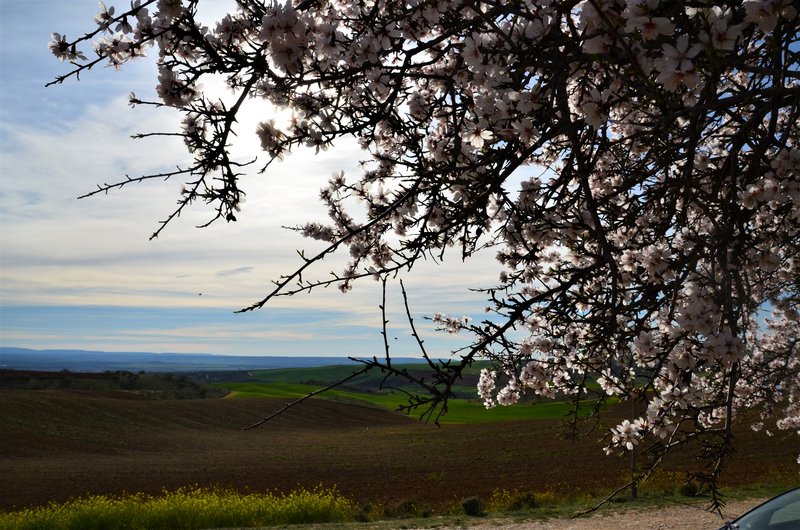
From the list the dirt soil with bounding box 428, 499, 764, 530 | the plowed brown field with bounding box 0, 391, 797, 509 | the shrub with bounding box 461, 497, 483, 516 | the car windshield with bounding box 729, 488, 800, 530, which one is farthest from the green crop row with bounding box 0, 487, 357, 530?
the car windshield with bounding box 729, 488, 800, 530

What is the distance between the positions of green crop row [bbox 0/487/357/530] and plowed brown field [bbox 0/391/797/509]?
14.3 feet

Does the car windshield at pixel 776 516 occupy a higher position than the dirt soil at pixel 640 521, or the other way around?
the car windshield at pixel 776 516

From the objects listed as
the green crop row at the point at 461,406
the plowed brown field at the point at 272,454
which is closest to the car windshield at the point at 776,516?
the plowed brown field at the point at 272,454

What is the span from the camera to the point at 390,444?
4012 centimetres

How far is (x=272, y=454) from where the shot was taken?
114ft

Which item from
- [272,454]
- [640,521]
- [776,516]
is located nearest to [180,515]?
[640,521]

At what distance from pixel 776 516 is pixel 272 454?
32803mm

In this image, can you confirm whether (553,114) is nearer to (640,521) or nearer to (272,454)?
(640,521)

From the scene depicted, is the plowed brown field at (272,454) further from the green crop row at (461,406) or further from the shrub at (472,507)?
the green crop row at (461,406)

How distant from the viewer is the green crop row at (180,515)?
42.4 ft

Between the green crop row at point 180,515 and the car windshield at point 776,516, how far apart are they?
11060 millimetres

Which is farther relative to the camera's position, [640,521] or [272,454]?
[272,454]

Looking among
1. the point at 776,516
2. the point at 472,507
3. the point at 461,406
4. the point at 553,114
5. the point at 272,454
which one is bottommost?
the point at 461,406

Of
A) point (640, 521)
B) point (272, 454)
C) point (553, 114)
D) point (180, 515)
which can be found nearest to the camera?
point (553, 114)
